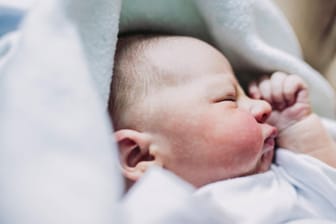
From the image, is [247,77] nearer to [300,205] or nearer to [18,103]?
[300,205]

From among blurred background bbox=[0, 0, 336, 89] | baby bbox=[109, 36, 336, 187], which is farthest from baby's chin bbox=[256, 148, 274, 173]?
blurred background bbox=[0, 0, 336, 89]

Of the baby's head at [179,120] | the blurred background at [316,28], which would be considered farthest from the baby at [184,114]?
the blurred background at [316,28]

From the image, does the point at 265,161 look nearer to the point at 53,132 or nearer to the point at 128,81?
the point at 128,81

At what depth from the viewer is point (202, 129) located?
2.56 feet

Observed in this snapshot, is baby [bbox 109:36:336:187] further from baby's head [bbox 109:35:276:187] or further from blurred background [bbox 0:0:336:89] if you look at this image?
blurred background [bbox 0:0:336:89]

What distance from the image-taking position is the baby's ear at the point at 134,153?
0.77 metres

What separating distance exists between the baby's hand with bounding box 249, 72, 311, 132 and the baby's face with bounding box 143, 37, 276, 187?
9cm

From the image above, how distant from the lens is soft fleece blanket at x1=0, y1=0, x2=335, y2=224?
1.97ft

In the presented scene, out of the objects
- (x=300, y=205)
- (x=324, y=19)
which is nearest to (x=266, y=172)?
(x=300, y=205)

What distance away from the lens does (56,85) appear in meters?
0.66

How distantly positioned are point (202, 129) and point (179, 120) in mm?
31

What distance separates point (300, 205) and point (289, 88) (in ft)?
0.62

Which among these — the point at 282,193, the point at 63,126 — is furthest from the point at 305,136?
the point at 63,126

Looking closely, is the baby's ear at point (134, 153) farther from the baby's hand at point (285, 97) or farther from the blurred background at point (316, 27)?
the blurred background at point (316, 27)
